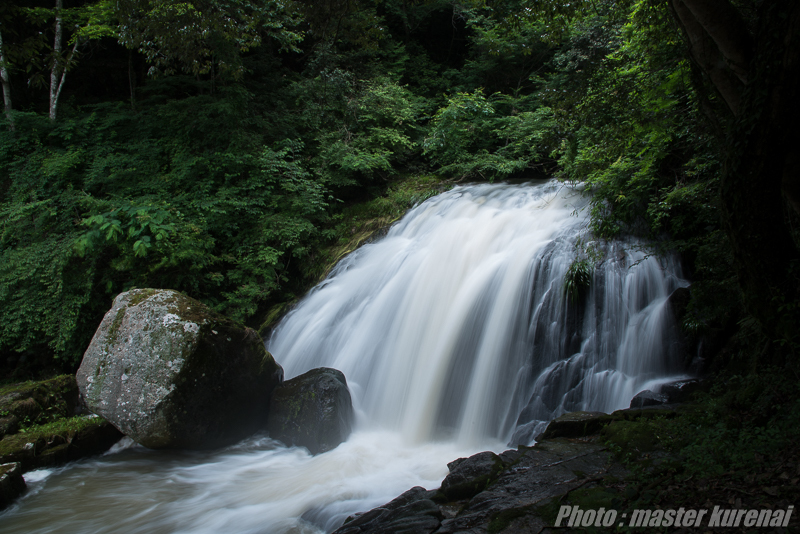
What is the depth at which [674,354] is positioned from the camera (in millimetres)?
5578

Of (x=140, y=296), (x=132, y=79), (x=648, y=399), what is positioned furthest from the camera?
(x=132, y=79)

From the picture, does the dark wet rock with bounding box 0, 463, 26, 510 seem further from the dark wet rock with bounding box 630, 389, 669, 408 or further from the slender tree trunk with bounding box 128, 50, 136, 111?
the slender tree trunk with bounding box 128, 50, 136, 111

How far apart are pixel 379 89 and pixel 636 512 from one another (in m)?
12.0

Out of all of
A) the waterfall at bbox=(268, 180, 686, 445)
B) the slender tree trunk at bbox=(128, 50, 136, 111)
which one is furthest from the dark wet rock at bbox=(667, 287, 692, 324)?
the slender tree trunk at bbox=(128, 50, 136, 111)

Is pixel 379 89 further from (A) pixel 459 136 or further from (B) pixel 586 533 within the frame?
(B) pixel 586 533

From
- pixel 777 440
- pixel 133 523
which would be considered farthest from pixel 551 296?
pixel 133 523

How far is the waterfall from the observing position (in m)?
5.79

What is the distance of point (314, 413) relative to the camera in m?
6.23

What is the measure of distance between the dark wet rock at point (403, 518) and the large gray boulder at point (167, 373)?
9.51ft

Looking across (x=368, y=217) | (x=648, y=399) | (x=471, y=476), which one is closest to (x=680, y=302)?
(x=648, y=399)

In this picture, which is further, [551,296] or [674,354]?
[551,296]

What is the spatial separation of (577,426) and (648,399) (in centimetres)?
98

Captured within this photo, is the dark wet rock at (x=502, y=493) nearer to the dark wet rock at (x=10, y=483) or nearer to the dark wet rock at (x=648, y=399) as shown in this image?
the dark wet rock at (x=648, y=399)

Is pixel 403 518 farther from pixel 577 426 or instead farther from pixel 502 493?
pixel 577 426
